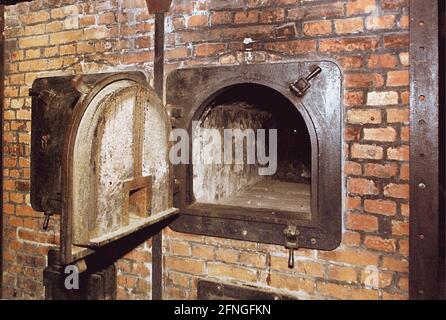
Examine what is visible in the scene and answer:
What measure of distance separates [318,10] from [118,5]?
1.18 meters

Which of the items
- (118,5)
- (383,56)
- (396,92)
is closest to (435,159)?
(396,92)

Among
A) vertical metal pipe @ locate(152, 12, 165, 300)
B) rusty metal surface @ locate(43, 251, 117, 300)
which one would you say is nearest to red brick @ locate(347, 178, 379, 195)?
vertical metal pipe @ locate(152, 12, 165, 300)

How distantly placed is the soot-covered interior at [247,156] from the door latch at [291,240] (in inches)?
5.4

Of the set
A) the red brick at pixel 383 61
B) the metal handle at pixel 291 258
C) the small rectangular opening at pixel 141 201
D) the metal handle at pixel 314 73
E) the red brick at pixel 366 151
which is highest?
the red brick at pixel 383 61

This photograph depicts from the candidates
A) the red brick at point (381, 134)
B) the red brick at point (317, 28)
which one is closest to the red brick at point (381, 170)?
the red brick at point (381, 134)

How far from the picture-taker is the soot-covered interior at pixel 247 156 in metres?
2.13

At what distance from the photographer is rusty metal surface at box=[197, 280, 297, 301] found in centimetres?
187

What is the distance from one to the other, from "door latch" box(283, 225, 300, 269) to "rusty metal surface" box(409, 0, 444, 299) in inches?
20.5

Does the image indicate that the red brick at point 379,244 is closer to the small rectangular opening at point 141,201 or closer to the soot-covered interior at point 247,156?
the soot-covered interior at point 247,156

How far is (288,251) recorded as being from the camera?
1841 mm

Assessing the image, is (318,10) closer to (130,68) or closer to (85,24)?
(130,68)

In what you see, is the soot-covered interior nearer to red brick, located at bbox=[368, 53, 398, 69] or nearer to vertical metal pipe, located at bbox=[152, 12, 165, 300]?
vertical metal pipe, located at bbox=[152, 12, 165, 300]

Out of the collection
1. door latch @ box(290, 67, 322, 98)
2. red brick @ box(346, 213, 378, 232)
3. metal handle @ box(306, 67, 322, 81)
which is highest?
metal handle @ box(306, 67, 322, 81)

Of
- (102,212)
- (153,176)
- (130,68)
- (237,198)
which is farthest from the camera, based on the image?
(237,198)
